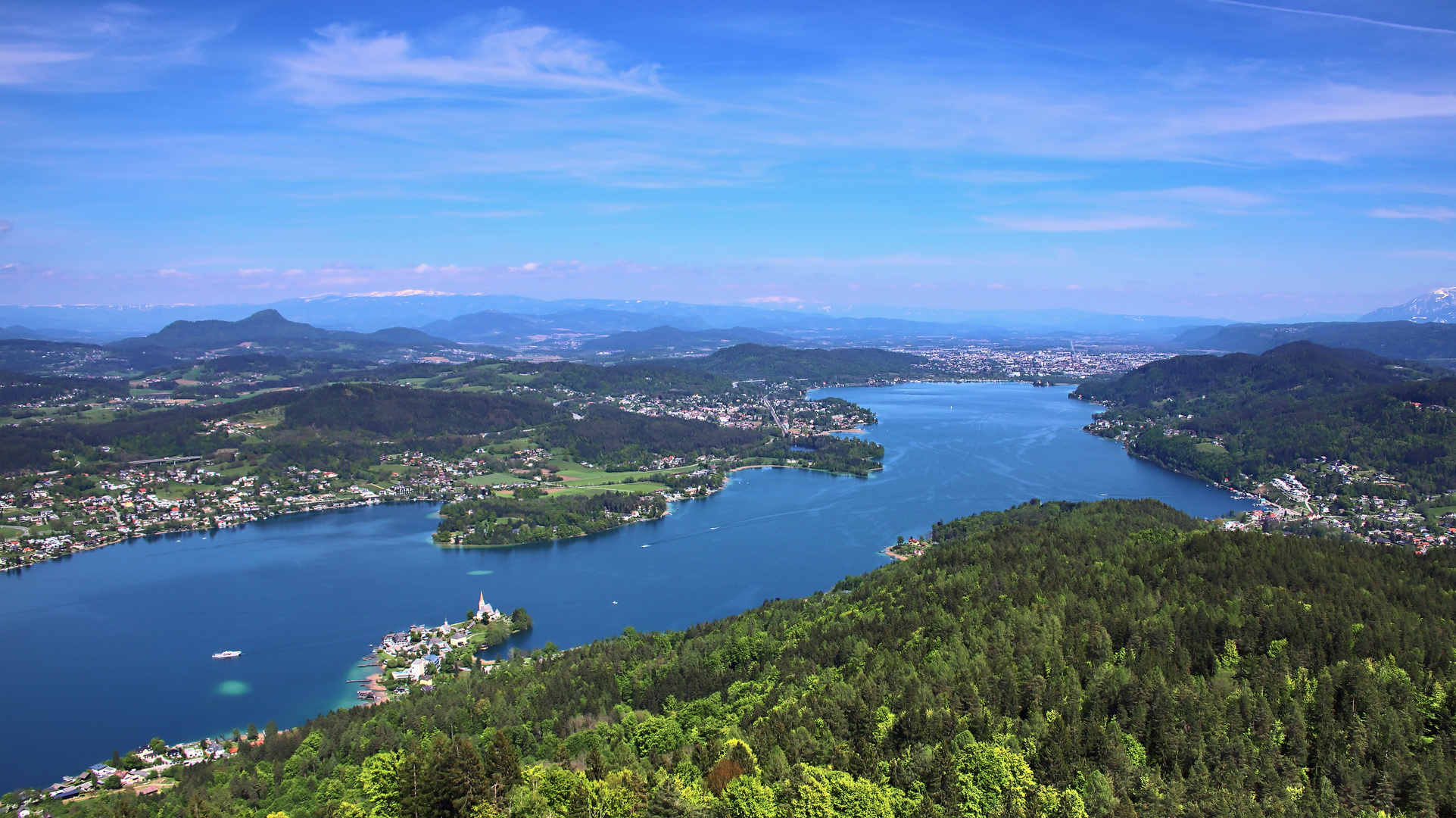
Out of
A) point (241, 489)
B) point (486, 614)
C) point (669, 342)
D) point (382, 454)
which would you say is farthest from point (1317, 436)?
point (669, 342)

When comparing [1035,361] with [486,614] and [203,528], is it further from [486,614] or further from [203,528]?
[486,614]

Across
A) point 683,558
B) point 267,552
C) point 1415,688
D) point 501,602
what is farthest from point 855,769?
point 267,552

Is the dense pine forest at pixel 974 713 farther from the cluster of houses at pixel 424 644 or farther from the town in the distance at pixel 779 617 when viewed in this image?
the cluster of houses at pixel 424 644

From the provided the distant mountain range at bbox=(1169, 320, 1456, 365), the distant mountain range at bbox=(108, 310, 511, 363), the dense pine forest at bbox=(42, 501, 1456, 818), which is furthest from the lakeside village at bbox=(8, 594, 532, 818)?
the distant mountain range at bbox=(108, 310, 511, 363)

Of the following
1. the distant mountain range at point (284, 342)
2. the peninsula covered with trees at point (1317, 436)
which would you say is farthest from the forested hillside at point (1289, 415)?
the distant mountain range at point (284, 342)

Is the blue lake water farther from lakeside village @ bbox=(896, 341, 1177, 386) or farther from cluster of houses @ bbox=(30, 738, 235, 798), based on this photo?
lakeside village @ bbox=(896, 341, 1177, 386)
